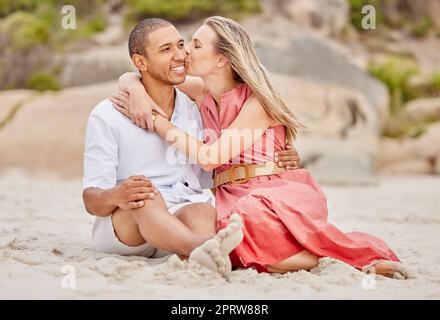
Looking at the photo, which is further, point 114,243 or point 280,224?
point 114,243

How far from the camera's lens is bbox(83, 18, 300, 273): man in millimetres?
3359

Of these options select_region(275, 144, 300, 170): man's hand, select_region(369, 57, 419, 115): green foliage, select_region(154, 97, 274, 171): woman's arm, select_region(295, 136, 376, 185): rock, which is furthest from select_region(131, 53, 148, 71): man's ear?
select_region(369, 57, 419, 115): green foliage

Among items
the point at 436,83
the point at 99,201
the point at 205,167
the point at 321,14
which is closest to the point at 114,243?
the point at 99,201

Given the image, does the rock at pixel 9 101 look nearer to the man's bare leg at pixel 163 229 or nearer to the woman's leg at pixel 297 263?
the man's bare leg at pixel 163 229

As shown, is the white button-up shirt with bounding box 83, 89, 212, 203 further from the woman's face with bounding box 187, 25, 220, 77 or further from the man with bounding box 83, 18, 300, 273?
the woman's face with bounding box 187, 25, 220, 77

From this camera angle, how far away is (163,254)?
372 cm

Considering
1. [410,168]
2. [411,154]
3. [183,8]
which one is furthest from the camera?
[183,8]

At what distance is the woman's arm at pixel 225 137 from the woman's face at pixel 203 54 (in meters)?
0.25

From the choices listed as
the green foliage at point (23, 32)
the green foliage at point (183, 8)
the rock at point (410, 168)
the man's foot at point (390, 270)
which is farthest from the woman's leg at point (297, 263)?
the green foliage at point (183, 8)

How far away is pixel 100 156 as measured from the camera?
142 inches

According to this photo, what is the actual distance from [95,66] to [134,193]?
7.47m

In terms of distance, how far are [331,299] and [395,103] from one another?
8.51m

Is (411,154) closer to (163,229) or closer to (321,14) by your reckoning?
(321,14)

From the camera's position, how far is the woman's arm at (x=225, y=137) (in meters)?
3.55
